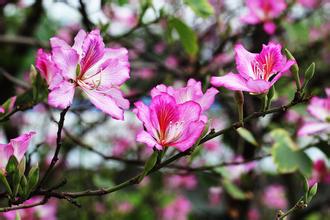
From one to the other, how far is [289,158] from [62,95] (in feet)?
3.17

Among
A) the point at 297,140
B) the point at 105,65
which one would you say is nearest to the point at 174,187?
the point at 297,140

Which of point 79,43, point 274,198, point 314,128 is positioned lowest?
point 274,198

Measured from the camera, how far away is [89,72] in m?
0.92

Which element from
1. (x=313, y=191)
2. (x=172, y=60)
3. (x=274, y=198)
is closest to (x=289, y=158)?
(x=313, y=191)

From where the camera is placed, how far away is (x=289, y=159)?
61.9 inches

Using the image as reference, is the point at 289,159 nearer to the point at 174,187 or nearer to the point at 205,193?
the point at 174,187

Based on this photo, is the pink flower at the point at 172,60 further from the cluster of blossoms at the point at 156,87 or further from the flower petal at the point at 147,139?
the flower petal at the point at 147,139

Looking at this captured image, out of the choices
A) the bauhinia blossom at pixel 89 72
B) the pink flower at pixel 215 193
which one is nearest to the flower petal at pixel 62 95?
the bauhinia blossom at pixel 89 72

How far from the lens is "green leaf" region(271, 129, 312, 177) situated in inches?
60.6

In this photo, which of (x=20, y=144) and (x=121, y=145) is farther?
(x=121, y=145)

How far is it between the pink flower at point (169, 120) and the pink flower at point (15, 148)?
0.21 meters

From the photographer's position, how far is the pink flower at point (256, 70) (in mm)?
813

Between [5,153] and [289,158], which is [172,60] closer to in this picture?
[289,158]

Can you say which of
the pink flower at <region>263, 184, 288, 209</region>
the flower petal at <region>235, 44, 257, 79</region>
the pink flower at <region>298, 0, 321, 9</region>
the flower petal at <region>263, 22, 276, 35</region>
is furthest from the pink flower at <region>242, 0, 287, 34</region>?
the pink flower at <region>263, 184, 288, 209</region>
